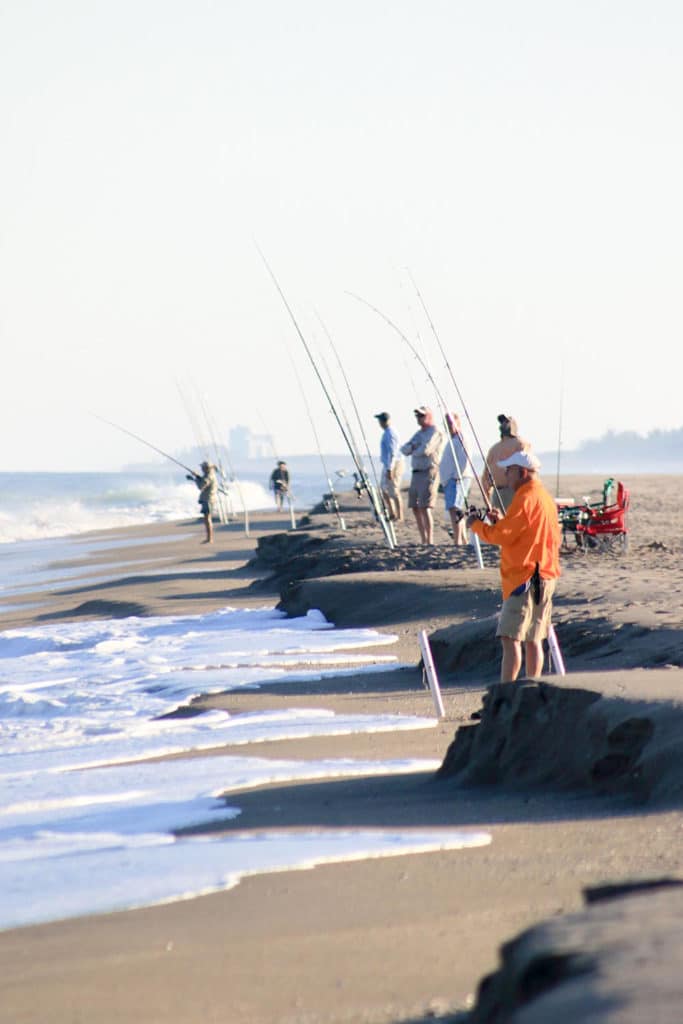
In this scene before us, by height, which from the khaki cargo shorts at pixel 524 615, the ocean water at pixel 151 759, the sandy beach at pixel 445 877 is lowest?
the ocean water at pixel 151 759

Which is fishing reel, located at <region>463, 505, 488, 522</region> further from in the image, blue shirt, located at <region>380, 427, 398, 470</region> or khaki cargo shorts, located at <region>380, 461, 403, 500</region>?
khaki cargo shorts, located at <region>380, 461, 403, 500</region>

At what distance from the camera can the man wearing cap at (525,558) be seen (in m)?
6.35

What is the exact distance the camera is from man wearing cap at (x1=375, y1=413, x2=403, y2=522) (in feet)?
52.3

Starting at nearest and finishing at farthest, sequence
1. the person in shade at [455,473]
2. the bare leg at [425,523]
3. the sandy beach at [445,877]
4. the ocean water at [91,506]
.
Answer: the sandy beach at [445,877] → the person in shade at [455,473] → the bare leg at [425,523] → the ocean water at [91,506]

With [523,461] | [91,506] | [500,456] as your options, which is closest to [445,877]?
[523,461]

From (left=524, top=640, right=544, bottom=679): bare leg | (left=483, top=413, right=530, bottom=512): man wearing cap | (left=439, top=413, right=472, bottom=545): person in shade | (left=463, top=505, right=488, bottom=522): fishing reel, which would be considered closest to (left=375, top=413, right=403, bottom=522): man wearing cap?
(left=439, top=413, right=472, bottom=545): person in shade

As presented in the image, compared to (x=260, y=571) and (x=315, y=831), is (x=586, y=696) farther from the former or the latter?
(x=260, y=571)

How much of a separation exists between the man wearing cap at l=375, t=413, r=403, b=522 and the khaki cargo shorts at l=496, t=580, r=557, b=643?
30.1 feet

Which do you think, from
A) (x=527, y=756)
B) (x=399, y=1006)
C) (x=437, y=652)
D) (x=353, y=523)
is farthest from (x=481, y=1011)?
(x=353, y=523)

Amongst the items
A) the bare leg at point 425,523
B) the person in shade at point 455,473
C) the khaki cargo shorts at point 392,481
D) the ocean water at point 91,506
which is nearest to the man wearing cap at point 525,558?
the person in shade at point 455,473

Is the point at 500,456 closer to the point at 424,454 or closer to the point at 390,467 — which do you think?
the point at 424,454

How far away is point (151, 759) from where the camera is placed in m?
6.00

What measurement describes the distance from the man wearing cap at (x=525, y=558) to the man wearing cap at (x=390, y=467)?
9.15m

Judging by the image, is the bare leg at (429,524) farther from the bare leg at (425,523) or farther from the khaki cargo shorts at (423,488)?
the khaki cargo shorts at (423,488)
